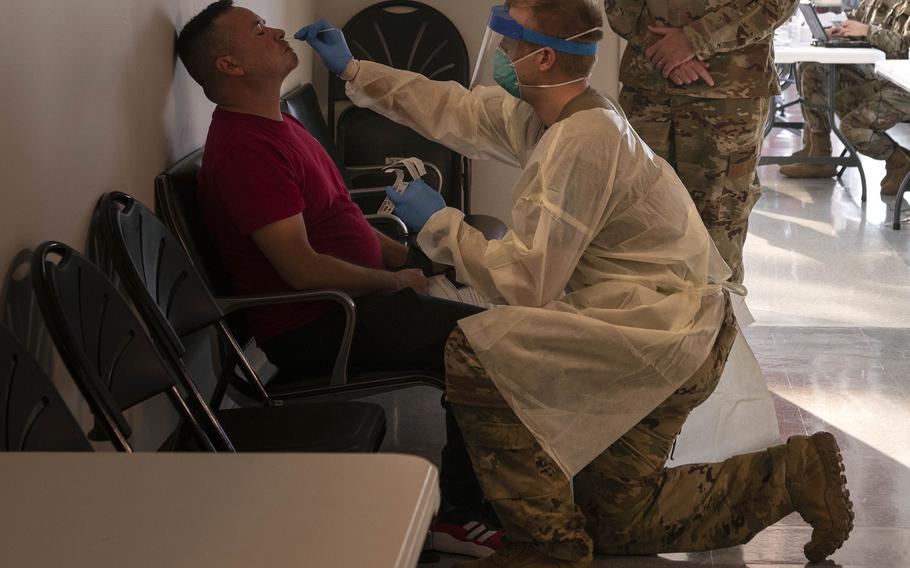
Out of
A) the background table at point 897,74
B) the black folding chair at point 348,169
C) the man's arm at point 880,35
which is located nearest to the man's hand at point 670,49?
the black folding chair at point 348,169

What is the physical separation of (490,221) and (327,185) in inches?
41.3

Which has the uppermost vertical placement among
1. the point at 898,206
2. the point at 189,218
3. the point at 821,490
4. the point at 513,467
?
the point at 189,218

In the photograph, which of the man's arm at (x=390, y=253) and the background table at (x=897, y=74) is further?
the background table at (x=897, y=74)

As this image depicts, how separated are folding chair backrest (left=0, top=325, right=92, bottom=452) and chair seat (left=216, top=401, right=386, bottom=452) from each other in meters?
0.54

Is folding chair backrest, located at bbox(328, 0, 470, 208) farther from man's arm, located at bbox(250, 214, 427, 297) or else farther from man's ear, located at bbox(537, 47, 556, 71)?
man's ear, located at bbox(537, 47, 556, 71)

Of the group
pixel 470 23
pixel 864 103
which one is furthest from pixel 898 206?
pixel 470 23

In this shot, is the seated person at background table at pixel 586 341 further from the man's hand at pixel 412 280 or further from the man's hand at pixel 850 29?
the man's hand at pixel 850 29

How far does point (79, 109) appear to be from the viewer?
84.7 inches

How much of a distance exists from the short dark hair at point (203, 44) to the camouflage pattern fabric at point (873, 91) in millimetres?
4561

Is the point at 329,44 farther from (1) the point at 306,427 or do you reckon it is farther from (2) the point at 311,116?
(1) the point at 306,427

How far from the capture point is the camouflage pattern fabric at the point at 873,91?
6277 millimetres

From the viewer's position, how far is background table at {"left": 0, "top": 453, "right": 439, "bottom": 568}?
0.92 metres

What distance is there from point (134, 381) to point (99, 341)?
0.09 meters

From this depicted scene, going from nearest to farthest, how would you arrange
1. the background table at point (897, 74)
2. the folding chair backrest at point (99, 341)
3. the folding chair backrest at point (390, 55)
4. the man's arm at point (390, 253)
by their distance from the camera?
the folding chair backrest at point (99, 341) < the man's arm at point (390, 253) < the folding chair backrest at point (390, 55) < the background table at point (897, 74)
